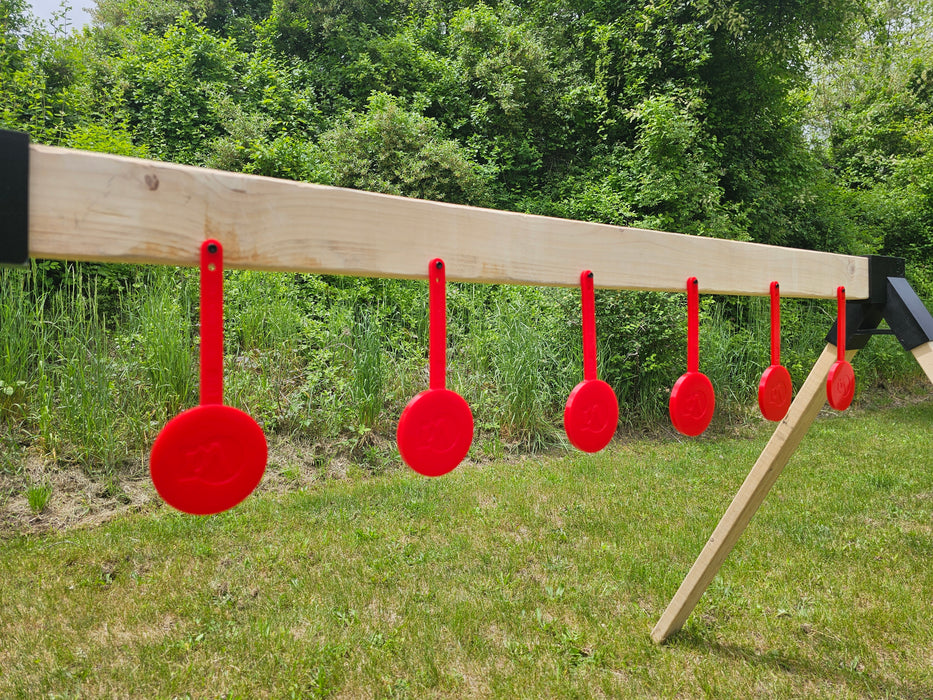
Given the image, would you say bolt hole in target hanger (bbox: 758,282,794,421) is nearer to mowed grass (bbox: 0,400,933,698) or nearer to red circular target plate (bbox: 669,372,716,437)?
red circular target plate (bbox: 669,372,716,437)

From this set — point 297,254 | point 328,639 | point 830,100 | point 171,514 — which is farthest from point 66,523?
point 830,100

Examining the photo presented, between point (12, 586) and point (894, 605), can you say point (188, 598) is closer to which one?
point (12, 586)

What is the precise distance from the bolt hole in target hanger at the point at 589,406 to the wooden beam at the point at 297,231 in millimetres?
99

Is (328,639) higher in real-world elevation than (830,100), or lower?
lower

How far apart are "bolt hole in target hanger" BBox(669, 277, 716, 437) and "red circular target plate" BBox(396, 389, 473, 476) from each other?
0.68 m

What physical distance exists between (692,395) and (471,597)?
1705mm

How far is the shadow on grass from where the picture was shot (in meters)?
2.23

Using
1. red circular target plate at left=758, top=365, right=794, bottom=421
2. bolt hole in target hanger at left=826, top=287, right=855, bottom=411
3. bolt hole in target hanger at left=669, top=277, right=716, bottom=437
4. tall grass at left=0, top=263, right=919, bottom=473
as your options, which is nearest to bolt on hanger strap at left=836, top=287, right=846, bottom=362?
bolt hole in target hanger at left=826, top=287, right=855, bottom=411

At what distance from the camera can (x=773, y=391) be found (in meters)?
1.91

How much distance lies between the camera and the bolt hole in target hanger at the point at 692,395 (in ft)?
5.26

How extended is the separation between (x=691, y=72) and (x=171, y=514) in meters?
9.48

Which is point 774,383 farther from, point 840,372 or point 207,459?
point 207,459

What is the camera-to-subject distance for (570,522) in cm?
380

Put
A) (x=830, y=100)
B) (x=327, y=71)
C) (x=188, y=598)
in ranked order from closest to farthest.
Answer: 1. (x=188, y=598)
2. (x=327, y=71)
3. (x=830, y=100)
